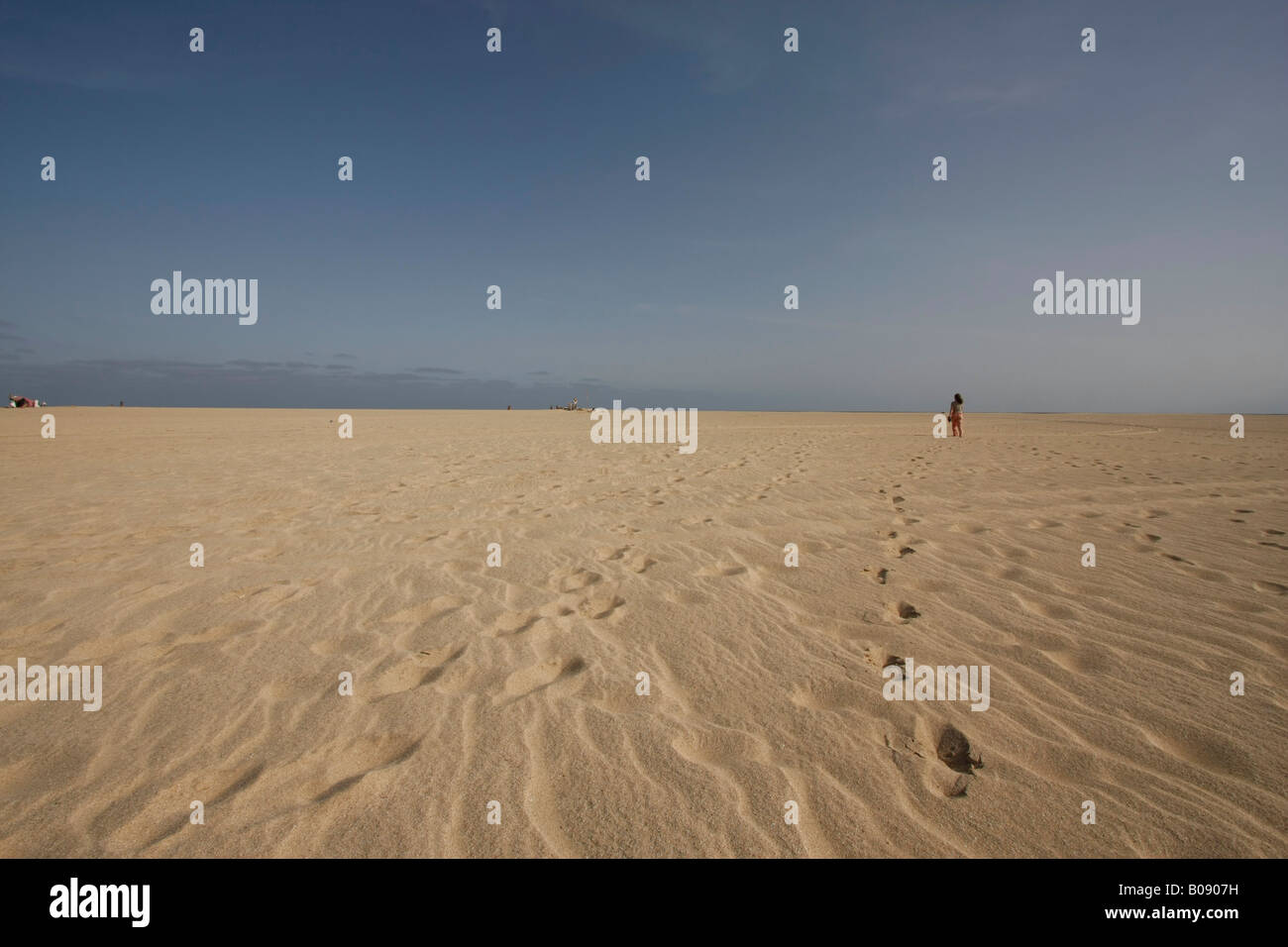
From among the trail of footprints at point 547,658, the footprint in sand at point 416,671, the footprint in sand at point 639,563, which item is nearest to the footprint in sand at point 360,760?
the trail of footprints at point 547,658

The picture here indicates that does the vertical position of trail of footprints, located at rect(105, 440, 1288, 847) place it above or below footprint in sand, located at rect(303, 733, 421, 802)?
above

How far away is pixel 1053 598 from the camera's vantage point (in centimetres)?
445

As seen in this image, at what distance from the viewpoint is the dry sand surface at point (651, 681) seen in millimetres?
2197

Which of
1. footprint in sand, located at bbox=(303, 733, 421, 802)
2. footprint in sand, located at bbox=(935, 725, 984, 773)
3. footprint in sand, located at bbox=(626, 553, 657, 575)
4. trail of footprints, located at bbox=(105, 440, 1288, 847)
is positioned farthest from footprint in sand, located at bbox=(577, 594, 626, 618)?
footprint in sand, located at bbox=(935, 725, 984, 773)

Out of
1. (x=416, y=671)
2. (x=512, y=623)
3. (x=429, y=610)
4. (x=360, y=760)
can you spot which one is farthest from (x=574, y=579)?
(x=360, y=760)

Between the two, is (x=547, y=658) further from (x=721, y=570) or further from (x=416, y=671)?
(x=721, y=570)

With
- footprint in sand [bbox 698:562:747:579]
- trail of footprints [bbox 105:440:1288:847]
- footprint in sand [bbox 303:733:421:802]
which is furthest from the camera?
footprint in sand [bbox 698:562:747:579]

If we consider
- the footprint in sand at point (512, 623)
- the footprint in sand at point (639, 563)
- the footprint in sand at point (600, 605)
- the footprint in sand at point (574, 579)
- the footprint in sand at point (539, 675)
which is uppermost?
the footprint in sand at point (639, 563)

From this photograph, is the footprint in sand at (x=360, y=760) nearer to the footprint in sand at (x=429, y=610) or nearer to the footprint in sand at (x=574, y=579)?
the footprint in sand at (x=429, y=610)

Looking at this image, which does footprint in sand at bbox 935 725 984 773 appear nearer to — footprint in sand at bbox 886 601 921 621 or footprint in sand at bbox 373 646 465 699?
footprint in sand at bbox 886 601 921 621

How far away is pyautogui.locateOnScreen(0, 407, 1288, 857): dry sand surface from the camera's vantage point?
220 cm

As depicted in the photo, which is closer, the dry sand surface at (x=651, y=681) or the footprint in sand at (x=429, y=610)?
the dry sand surface at (x=651, y=681)

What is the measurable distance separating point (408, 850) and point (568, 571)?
127 inches
